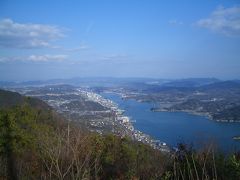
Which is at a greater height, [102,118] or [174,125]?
[102,118]

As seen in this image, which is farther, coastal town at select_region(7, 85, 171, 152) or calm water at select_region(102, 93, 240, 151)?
calm water at select_region(102, 93, 240, 151)

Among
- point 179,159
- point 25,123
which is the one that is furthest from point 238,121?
point 179,159

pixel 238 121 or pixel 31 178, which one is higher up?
pixel 31 178

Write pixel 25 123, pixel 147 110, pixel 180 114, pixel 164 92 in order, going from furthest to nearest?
1. pixel 164 92
2. pixel 147 110
3. pixel 180 114
4. pixel 25 123

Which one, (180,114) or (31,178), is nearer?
(31,178)

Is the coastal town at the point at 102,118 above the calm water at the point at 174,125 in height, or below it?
above

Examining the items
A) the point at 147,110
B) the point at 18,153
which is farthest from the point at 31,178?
the point at 147,110

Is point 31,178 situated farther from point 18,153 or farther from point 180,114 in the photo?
point 180,114

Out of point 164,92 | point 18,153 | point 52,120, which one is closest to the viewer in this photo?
point 18,153

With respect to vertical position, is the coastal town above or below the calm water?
above

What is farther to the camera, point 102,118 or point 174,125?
point 174,125

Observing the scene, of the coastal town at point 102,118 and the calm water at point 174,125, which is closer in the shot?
the coastal town at point 102,118
